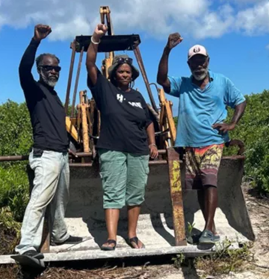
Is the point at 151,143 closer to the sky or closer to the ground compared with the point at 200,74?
closer to the ground

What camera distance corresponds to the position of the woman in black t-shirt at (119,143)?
3.97 m

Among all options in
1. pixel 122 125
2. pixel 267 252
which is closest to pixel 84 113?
pixel 122 125

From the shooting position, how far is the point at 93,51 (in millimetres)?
3873

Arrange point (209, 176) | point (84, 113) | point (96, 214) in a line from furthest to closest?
point (84, 113)
point (96, 214)
point (209, 176)

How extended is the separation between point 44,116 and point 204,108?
143 cm

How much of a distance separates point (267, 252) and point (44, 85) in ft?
8.37

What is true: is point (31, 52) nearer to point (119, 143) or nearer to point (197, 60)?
point (119, 143)

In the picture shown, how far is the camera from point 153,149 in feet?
14.1

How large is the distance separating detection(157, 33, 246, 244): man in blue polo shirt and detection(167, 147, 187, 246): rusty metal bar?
0.37ft

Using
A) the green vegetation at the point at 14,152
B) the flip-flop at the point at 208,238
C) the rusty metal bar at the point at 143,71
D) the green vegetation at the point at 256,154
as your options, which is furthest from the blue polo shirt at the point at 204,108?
the green vegetation at the point at 256,154

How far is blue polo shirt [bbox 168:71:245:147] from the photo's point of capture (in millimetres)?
4180

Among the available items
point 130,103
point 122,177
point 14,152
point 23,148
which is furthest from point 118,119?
point 14,152

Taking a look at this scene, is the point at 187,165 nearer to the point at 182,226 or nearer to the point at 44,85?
the point at 182,226

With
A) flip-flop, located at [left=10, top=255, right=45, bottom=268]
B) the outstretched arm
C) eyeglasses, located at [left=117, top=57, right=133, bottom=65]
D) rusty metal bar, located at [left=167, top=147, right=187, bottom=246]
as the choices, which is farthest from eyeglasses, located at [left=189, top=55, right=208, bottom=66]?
flip-flop, located at [left=10, top=255, right=45, bottom=268]
